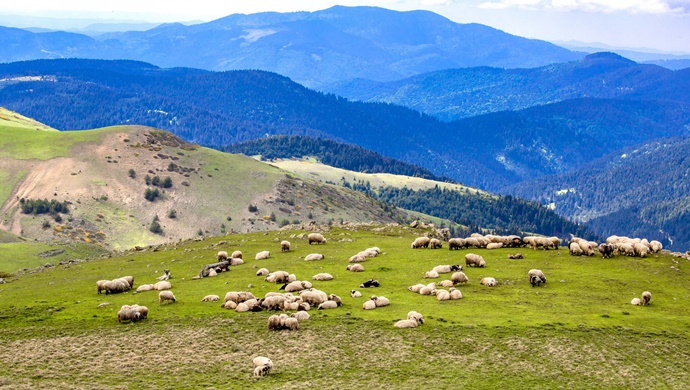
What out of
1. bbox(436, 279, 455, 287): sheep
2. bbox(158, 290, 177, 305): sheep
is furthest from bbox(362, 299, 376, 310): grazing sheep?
bbox(158, 290, 177, 305): sheep

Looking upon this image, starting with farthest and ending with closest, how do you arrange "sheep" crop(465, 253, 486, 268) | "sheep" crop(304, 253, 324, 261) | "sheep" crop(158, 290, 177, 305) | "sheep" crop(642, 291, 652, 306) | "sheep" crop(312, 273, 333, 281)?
"sheep" crop(304, 253, 324, 261) < "sheep" crop(465, 253, 486, 268) < "sheep" crop(312, 273, 333, 281) < "sheep" crop(158, 290, 177, 305) < "sheep" crop(642, 291, 652, 306)

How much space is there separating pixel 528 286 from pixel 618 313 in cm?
635

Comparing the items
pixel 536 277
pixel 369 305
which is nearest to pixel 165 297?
pixel 369 305

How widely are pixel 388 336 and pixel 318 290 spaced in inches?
281

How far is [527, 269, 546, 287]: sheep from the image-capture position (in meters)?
41.3

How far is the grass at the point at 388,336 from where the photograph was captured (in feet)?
91.1

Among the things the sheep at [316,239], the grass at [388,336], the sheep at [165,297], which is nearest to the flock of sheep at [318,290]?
the sheep at [165,297]

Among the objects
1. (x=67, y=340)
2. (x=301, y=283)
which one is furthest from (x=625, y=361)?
(x=67, y=340)

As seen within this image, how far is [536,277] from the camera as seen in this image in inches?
1634

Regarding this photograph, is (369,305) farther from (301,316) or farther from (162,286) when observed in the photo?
(162,286)

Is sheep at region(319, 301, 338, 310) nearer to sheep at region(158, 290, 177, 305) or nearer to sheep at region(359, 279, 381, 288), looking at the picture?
sheep at region(359, 279, 381, 288)

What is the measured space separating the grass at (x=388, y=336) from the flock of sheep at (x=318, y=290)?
60 cm

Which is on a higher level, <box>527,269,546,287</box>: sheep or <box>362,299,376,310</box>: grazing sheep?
<box>527,269,546,287</box>: sheep

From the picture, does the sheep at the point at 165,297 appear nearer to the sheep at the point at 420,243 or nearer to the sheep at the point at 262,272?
the sheep at the point at 262,272
